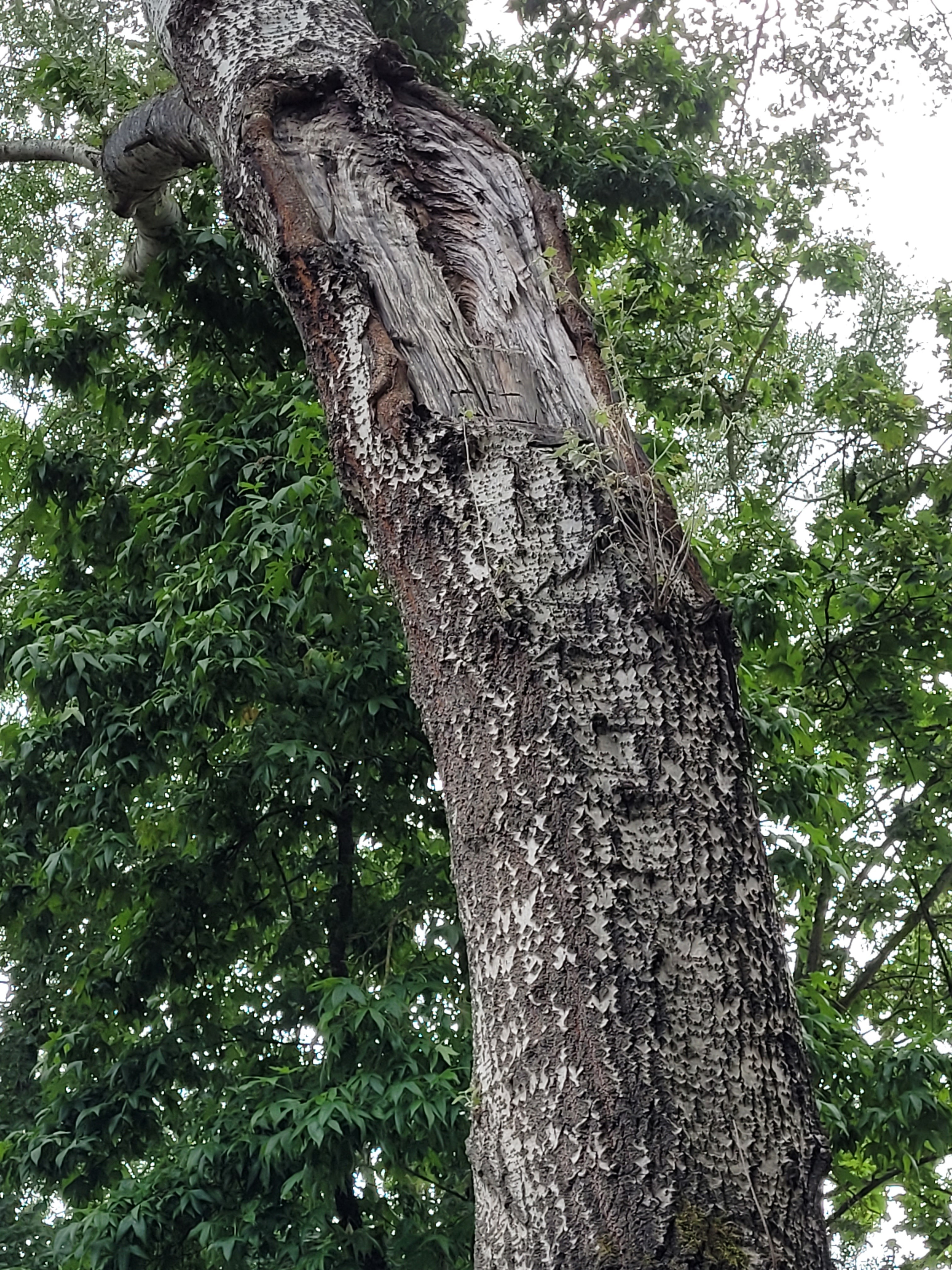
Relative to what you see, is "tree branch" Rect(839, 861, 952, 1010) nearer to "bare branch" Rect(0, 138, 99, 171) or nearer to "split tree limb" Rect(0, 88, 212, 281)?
"split tree limb" Rect(0, 88, 212, 281)

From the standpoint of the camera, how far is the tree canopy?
4.15m

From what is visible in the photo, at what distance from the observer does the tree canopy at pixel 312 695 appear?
13.6 feet

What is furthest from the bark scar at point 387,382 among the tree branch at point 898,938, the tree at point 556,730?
the tree branch at point 898,938

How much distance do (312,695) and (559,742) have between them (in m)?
3.30

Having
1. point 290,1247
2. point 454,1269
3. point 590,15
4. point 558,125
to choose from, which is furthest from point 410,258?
point 590,15

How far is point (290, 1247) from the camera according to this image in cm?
404

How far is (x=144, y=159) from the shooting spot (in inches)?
163

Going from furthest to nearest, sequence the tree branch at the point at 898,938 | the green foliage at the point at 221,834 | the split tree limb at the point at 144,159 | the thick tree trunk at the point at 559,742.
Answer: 1. the tree branch at the point at 898,938
2. the green foliage at the point at 221,834
3. the split tree limb at the point at 144,159
4. the thick tree trunk at the point at 559,742

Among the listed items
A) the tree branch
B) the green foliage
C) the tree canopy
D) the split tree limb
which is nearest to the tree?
the tree canopy

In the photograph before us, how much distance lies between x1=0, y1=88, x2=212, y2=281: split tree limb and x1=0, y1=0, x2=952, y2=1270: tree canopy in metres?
0.15

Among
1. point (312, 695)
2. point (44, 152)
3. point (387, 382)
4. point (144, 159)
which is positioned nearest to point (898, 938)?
point (312, 695)

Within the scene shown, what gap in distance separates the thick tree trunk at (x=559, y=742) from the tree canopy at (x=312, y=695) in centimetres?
58

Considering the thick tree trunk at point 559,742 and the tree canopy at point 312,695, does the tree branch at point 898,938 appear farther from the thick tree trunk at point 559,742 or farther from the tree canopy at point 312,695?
the thick tree trunk at point 559,742

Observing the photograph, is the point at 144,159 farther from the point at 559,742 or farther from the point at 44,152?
the point at 559,742
